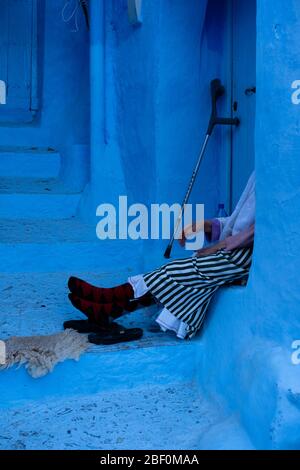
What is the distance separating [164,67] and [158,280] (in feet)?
5.08

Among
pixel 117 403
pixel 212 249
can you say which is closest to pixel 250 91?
pixel 212 249

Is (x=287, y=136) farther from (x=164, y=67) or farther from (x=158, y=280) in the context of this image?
(x=164, y=67)

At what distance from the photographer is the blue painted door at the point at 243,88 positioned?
3.34 m

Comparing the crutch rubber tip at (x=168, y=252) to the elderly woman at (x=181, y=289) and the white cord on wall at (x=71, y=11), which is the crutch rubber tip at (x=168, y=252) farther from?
the white cord on wall at (x=71, y=11)

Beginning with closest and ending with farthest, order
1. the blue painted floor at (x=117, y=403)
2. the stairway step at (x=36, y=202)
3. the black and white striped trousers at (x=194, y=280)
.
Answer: the blue painted floor at (x=117, y=403) < the black and white striped trousers at (x=194, y=280) < the stairway step at (x=36, y=202)

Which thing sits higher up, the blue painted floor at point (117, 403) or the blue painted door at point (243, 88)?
the blue painted door at point (243, 88)

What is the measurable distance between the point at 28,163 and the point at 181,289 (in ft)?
8.64

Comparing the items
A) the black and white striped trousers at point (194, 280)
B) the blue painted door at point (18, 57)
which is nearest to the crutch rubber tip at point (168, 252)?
the black and white striped trousers at point (194, 280)

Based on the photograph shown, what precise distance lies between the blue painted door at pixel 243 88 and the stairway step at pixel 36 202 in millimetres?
1347

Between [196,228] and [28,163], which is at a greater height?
[28,163]

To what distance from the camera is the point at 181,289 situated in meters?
2.54

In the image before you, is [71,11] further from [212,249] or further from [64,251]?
[212,249]

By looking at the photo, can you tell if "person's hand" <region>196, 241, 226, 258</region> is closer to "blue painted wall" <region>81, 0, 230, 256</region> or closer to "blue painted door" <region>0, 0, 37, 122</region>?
"blue painted wall" <region>81, 0, 230, 256</region>

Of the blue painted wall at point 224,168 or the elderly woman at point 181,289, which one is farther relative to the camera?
the elderly woman at point 181,289
